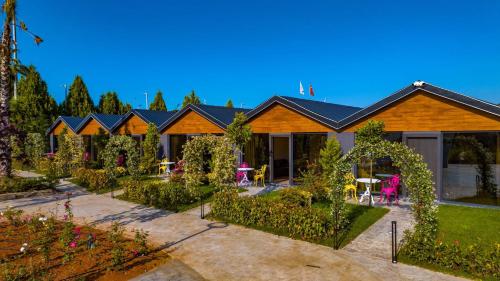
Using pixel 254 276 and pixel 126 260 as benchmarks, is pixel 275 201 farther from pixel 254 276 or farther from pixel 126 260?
pixel 126 260

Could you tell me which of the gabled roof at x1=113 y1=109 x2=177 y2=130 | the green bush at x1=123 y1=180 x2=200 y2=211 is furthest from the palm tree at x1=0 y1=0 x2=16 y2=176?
the gabled roof at x1=113 y1=109 x2=177 y2=130

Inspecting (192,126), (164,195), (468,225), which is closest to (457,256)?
(468,225)

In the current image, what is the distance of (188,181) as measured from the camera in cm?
1341

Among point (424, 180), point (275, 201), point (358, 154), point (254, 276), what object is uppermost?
point (358, 154)

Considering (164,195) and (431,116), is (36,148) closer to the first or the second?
(164,195)

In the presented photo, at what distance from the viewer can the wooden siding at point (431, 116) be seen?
1316cm

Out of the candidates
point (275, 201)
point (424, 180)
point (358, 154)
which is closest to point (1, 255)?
point (275, 201)

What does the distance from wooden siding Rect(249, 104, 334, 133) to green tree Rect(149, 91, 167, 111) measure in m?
33.2

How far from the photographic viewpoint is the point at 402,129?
15.0 m

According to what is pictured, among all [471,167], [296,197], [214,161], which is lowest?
[296,197]

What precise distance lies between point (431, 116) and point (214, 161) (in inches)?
353

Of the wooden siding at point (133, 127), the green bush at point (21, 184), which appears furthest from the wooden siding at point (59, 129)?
the green bush at point (21, 184)

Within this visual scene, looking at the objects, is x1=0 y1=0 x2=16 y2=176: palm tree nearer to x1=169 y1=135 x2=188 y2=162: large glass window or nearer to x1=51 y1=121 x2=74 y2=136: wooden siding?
x1=169 y1=135 x2=188 y2=162: large glass window

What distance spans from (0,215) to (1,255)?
17.5 ft
